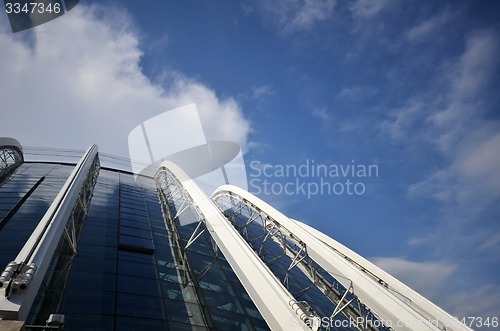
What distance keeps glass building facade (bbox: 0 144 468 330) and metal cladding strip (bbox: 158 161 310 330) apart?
0.04 m

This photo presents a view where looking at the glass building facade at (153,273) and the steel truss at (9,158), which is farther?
the steel truss at (9,158)

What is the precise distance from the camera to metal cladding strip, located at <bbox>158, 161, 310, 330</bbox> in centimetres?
925

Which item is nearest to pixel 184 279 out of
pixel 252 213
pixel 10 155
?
pixel 252 213

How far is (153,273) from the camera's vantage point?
566 inches

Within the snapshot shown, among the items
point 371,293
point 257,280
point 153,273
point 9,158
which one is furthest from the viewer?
point 9,158

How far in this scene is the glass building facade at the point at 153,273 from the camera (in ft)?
30.7

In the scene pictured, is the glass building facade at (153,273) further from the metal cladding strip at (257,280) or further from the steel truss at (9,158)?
the steel truss at (9,158)

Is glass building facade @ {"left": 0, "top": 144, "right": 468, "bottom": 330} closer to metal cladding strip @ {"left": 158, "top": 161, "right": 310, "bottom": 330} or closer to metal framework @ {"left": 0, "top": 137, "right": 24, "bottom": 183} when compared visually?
metal cladding strip @ {"left": 158, "top": 161, "right": 310, "bottom": 330}

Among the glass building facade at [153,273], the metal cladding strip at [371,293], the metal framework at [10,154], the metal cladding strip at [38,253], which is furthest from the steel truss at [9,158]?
the metal cladding strip at [371,293]

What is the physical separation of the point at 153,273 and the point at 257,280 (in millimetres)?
6222

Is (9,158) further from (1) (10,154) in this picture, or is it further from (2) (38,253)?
(2) (38,253)

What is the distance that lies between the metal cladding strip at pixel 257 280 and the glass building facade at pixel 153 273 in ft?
0.14

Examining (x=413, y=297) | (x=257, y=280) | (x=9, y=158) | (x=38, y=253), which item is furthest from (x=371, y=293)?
(x=9, y=158)

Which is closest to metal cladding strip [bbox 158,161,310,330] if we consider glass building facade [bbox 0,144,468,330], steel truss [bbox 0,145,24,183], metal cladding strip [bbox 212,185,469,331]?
glass building facade [bbox 0,144,468,330]
